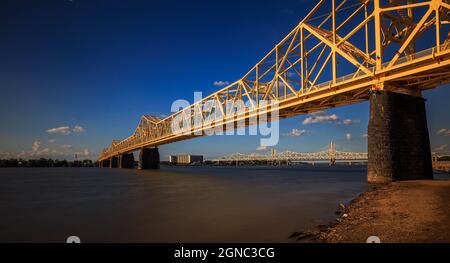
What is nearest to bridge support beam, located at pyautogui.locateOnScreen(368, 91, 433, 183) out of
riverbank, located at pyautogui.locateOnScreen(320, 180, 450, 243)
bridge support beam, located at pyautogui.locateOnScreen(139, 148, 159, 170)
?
riverbank, located at pyautogui.locateOnScreen(320, 180, 450, 243)

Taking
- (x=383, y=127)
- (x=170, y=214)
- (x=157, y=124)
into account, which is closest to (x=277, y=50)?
(x=383, y=127)

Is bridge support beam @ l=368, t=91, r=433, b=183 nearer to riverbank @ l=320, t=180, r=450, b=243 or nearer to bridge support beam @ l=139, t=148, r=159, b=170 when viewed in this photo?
riverbank @ l=320, t=180, r=450, b=243

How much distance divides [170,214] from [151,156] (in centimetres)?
8146

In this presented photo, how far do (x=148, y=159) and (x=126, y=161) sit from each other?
1276 inches

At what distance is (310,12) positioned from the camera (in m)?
33.0

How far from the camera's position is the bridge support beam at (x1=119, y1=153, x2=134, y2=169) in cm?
11738

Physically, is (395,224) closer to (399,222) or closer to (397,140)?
(399,222)

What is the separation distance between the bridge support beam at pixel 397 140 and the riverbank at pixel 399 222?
23.9 feet

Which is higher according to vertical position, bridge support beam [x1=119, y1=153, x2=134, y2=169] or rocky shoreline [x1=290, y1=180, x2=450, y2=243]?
bridge support beam [x1=119, y1=153, x2=134, y2=169]

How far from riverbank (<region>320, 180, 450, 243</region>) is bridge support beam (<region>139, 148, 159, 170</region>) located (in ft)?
276

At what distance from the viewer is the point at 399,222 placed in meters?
7.73

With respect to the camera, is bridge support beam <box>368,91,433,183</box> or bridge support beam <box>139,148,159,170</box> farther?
bridge support beam <box>139,148,159,170</box>

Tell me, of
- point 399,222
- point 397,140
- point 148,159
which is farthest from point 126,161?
point 399,222

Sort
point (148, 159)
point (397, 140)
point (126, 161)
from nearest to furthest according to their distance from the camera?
point (397, 140) < point (148, 159) < point (126, 161)
